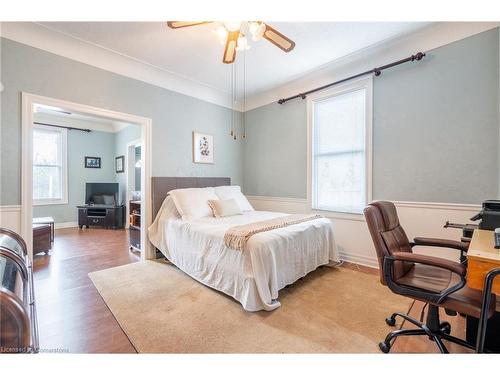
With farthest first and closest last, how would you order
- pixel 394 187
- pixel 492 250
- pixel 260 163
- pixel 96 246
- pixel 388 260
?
1. pixel 260 163
2. pixel 96 246
3. pixel 394 187
4. pixel 388 260
5. pixel 492 250

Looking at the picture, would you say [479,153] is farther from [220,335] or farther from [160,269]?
[160,269]

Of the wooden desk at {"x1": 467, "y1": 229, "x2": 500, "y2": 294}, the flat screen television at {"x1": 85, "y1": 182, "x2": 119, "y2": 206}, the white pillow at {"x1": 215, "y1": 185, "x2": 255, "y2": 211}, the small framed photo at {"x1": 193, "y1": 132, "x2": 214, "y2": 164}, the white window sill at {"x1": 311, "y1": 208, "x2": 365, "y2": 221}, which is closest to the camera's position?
the wooden desk at {"x1": 467, "y1": 229, "x2": 500, "y2": 294}

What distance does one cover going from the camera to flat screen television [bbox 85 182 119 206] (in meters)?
5.57

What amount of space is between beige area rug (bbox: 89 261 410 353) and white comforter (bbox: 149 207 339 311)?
143mm

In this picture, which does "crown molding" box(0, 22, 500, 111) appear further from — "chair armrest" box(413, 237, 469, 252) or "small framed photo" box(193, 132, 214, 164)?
"chair armrest" box(413, 237, 469, 252)

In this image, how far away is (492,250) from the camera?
114 centimetres

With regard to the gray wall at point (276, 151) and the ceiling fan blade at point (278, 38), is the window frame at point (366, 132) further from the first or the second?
the ceiling fan blade at point (278, 38)

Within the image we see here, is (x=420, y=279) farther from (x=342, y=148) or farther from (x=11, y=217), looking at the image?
(x=11, y=217)

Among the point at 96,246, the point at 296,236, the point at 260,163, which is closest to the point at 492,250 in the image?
the point at 296,236

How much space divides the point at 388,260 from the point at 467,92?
2.08 m

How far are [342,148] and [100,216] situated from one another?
5.48 metres

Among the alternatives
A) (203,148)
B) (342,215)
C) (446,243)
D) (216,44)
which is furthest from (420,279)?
(203,148)

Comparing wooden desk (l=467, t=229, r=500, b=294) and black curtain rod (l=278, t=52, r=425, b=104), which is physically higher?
black curtain rod (l=278, t=52, r=425, b=104)

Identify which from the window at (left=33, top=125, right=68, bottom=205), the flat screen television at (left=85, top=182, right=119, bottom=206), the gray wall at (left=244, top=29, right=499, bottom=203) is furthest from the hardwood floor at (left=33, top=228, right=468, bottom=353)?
the window at (left=33, top=125, right=68, bottom=205)
